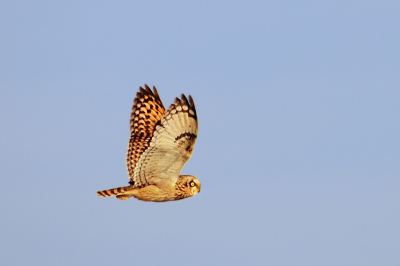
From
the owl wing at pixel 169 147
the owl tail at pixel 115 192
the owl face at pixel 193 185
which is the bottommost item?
the owl tail at pixel 115 192

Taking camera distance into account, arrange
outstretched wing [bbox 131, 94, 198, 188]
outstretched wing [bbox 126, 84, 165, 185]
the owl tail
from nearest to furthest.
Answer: outstretched wing [bbox 131, 94, 198, 188] < the owl tail < outstretched wing [bbox 126, 84, 165, 185]

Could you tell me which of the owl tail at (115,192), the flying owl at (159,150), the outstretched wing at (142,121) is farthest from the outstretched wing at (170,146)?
the outstretched wing at (142,121)

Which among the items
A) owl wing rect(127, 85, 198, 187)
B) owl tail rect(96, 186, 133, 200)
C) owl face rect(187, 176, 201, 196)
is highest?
owl wing rect(127, 85, 198, 187)

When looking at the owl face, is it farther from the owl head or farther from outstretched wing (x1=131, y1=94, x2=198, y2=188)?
outstretched wing (x1=131, y1=94, x2=198, y2=188)

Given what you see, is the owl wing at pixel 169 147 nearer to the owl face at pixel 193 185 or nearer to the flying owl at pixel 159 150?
the flying owl at pixel 159 150

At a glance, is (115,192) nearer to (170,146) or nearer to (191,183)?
(191,183)

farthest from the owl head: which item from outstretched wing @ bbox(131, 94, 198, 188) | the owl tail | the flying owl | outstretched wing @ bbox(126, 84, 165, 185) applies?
outstretched wing @ bbox(126, 84, 165, 185)

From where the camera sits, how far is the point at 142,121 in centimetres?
1583

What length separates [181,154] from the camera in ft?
45.3

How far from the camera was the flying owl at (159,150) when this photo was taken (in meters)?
13.4

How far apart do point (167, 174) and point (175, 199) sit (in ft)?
2.82

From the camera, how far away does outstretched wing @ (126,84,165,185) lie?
15633mm

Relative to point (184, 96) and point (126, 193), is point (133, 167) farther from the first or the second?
point (184, 96)

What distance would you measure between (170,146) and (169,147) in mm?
37
